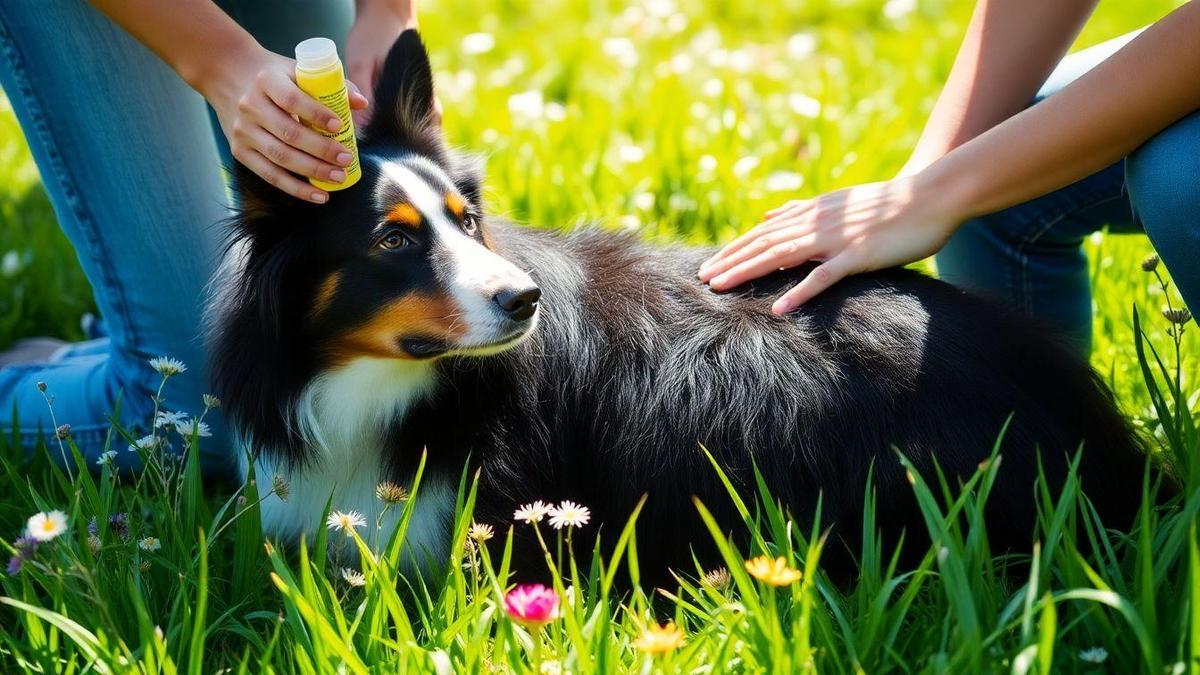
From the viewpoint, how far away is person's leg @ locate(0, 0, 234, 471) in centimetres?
284

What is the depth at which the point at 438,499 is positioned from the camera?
250 cm

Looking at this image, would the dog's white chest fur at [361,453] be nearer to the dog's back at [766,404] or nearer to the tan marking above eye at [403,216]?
the dog's back at [766,404]

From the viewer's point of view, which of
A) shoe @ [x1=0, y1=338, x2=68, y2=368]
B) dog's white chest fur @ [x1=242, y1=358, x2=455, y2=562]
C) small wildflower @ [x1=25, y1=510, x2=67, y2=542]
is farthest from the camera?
shoe @ [x1=0, y1=338, x2=68, y2=368]

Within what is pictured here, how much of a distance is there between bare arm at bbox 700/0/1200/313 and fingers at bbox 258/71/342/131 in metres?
0.97

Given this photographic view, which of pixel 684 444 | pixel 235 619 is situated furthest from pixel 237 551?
pixel 684 444

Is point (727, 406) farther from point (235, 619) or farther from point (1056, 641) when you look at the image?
point (235, 619)

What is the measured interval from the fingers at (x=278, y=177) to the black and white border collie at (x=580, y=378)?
67 mm

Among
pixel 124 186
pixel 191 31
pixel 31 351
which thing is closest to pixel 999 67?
pixel 191 31

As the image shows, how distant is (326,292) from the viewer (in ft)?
7.89

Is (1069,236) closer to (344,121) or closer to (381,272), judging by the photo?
(381,272)

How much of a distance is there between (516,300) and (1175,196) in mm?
1346

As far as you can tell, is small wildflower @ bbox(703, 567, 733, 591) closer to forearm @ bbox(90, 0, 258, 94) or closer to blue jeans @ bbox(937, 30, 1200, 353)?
blue jeans @ bbox(937, 30, 1200, 353)

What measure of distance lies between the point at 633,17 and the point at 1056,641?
498cm

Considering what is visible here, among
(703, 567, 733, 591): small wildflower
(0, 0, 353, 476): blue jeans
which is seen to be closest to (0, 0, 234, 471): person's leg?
(0, 0, 353, 476): blue jeans
